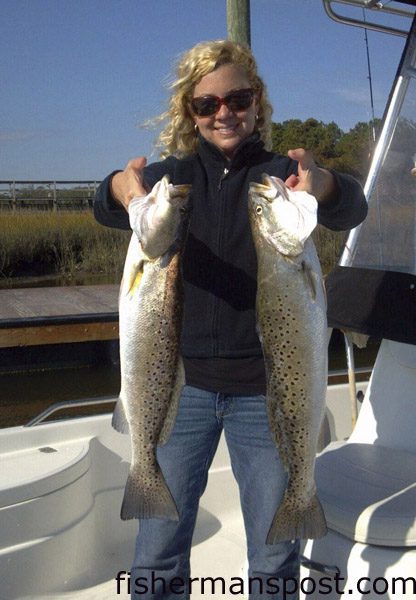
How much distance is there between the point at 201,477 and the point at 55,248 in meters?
19.4

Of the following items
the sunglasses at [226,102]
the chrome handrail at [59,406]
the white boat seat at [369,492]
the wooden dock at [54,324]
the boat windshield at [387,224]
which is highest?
the sunglasses at [226,102]

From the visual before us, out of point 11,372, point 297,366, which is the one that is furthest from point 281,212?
point 11,372

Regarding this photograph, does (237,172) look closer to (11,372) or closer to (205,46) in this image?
(205,46)

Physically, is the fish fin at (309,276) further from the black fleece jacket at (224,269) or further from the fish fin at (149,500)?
the fish fin at (149,500)

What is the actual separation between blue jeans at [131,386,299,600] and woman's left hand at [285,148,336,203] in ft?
2.37

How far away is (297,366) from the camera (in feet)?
7.25

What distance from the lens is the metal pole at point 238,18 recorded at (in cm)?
723

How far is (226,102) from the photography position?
2426 millimetres

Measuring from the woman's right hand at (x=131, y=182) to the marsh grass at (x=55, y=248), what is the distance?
18006 millimetres

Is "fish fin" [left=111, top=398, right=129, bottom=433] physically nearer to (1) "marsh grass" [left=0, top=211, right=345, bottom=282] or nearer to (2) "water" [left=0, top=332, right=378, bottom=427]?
(2) "water" [left=0, top=332, right=378, bottom=427]

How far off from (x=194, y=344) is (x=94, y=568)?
1.88 metres

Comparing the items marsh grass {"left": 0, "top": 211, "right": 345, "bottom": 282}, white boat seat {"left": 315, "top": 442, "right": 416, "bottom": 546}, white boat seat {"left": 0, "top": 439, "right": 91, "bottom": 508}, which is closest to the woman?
white boat seat {"left": 315, "top": 442, "right": 416, "bottom": 546}

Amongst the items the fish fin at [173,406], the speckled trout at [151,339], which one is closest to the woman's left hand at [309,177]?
the speckled trout at [151,339]

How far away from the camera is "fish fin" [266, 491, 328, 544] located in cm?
232
